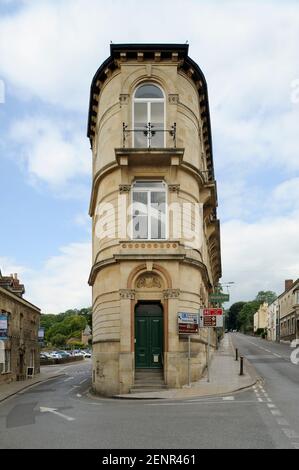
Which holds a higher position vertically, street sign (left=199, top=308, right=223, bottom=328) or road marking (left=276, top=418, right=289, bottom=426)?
street sign (left=199, top=308, right=223, bottom=328)

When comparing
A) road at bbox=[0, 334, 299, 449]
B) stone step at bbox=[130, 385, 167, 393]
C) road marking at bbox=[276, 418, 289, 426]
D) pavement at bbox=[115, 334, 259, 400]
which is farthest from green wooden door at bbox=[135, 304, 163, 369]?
road marking at bbox=[276, 418, 289, 426]

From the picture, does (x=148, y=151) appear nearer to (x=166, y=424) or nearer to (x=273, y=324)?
(x=166, y=424)

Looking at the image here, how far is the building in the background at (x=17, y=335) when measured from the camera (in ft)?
119

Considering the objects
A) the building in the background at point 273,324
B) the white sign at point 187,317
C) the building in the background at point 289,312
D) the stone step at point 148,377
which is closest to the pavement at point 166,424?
the stone step at point 148,377

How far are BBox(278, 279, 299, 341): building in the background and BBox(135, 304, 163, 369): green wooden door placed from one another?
53.7m

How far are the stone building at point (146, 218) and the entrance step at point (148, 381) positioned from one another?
0.30 feet

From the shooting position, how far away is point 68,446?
33.9 ft

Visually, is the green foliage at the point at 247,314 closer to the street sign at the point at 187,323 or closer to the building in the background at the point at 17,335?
the building in the background at the point at 17,335

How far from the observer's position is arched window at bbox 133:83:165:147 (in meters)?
24.4

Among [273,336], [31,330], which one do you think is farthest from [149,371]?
[273,336]

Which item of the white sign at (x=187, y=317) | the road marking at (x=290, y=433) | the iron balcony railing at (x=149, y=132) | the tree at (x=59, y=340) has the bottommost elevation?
the tree at (x=59, y=340)

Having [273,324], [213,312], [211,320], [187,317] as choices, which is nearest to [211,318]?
[211,320]

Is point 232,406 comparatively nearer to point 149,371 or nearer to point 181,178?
point 149,371
